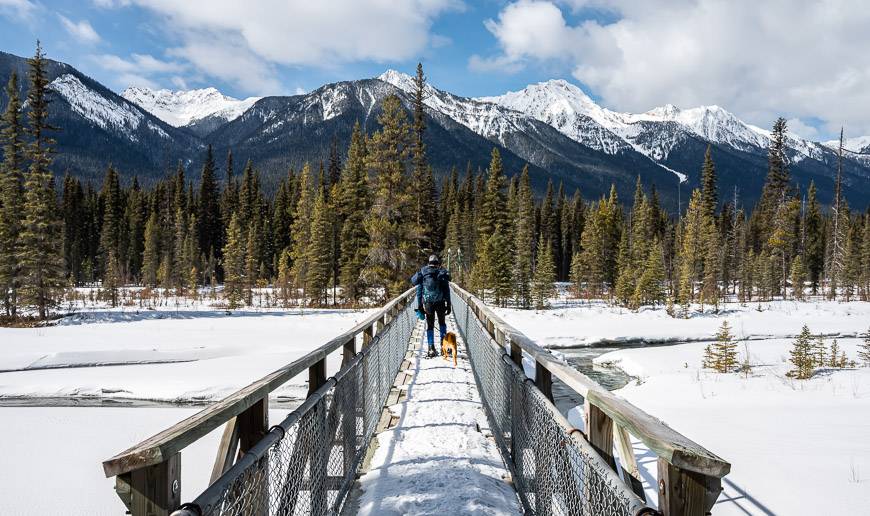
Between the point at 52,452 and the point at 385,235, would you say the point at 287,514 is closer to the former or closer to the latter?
the point at 52,452

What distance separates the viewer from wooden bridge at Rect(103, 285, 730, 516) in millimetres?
1604

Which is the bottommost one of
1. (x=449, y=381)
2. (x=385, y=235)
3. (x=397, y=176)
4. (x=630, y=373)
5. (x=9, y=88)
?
(x=630, y=373)

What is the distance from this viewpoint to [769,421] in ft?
28.9

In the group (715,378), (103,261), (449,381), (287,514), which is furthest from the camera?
(103,261)

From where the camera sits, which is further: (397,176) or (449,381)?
(397,176)

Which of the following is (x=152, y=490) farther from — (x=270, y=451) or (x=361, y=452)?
(x=361, y=452)

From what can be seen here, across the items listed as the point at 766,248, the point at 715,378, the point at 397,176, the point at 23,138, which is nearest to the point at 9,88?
the point at 23,138

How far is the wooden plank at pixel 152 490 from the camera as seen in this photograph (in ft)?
5.13

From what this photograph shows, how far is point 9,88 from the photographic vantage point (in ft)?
92.7

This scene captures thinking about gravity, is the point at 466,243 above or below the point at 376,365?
above

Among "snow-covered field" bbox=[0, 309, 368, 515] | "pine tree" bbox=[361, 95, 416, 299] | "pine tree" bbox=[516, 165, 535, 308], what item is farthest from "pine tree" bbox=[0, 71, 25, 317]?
"pine tree" bbox=[516, 165, 535, 308]

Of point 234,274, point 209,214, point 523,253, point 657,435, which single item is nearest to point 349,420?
point 657,435

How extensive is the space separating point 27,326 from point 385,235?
59.5ft

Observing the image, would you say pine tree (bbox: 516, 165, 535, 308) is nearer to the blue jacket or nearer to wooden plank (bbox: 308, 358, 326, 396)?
the blue jacket
